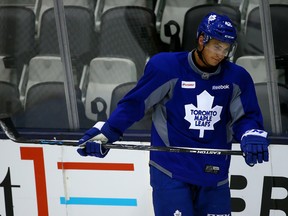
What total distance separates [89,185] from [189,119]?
4.26ft

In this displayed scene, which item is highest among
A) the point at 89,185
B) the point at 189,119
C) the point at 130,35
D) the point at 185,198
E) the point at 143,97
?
the point at 130,35

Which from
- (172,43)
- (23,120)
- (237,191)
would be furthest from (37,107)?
(237,191)

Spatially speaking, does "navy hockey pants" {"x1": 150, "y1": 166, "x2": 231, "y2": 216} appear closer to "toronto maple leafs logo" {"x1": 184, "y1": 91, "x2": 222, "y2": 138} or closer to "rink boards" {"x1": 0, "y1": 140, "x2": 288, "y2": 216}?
"toronto maple leafs logo" {"x1": 184, "y1": 91, "x2": 222, "y2": 138}

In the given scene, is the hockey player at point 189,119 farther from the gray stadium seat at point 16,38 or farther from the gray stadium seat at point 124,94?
the gray stadium seat at point 16,38

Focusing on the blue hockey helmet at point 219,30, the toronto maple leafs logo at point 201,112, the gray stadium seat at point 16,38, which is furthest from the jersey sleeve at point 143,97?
the gray stadium seat at point 16,38

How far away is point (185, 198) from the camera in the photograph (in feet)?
14.9

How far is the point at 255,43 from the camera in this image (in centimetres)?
546

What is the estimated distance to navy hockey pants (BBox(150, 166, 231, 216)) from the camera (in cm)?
454

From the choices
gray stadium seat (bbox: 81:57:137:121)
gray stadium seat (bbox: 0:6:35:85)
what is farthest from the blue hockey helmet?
gray stadium seat (bbox: 0:6:35:85)

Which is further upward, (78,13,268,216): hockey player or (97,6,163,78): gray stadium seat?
(97,6,163,78): gray stadium seat

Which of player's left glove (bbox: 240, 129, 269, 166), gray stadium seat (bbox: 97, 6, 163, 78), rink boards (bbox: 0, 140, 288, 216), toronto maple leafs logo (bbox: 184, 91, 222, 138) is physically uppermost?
gray stadium seat (bbox: 97, 6, 163, 78)

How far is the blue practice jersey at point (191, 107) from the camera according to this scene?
14.9ft

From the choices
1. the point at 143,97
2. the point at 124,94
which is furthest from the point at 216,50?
the point at 124,94

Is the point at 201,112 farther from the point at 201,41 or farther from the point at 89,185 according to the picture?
the point at 89,185
